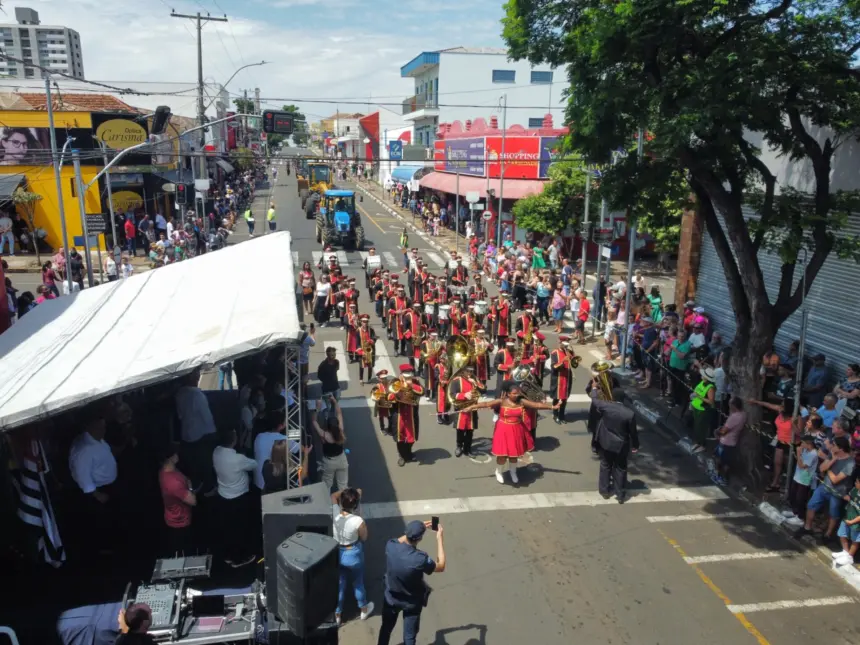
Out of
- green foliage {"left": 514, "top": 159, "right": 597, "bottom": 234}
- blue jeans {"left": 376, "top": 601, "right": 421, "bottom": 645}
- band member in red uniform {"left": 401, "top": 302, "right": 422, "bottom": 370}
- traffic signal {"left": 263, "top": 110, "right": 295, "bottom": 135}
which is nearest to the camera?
blue jeans {"left": 376, "top": 601, "right": 421, "bottom": 645}

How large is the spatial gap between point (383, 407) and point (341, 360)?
511cm

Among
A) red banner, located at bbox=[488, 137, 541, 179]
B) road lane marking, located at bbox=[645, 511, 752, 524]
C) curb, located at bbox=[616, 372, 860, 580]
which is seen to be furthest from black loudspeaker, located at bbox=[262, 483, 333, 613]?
red banner, located at bbox=[488, 137, 541, 179]

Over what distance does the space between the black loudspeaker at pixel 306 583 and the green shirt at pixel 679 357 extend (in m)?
9.17

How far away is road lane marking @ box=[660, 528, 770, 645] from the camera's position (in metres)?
6.63

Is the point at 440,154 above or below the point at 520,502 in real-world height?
above

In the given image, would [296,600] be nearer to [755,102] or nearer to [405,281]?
[755,102]

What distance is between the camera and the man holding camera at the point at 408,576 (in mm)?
5609

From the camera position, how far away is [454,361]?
40.4 ft

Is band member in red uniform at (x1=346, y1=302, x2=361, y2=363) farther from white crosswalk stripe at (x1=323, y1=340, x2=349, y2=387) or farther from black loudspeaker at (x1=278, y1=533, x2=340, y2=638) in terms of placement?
black loudspeaker at (x1=278, y1=533, x2=340, y2=638)

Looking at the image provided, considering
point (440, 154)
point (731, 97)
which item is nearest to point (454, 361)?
point (731, 97)

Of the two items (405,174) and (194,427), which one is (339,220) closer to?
(405,174)

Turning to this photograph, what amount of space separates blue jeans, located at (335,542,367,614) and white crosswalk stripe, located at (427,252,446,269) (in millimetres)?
21286

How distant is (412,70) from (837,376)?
175 ft

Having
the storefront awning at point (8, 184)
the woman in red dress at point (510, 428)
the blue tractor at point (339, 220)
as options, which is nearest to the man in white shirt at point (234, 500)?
the woman in red dress at point (510, 428)
